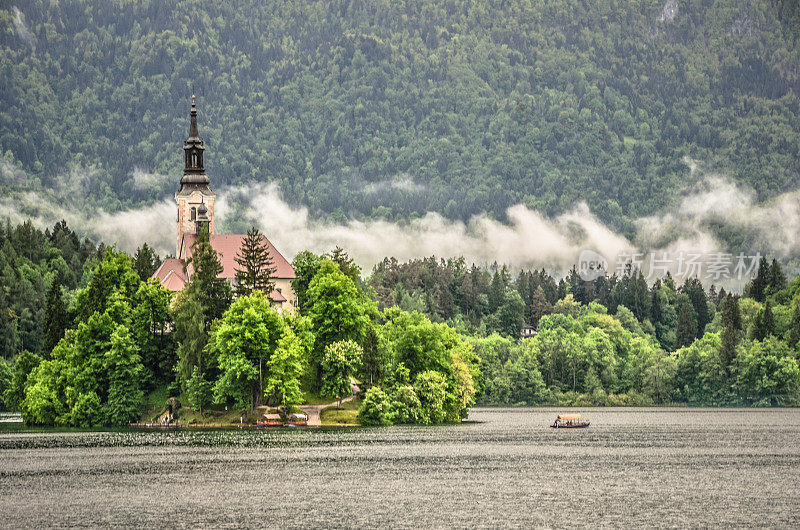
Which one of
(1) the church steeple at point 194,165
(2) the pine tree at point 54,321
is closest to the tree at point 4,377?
(2) the pine tree at point 54,321

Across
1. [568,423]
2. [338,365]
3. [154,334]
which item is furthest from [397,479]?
[568,423]

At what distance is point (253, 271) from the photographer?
148 m

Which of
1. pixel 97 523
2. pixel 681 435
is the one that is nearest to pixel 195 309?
pixel 681 435

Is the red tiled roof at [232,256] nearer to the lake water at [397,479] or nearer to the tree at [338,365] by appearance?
the tree at [338,365]

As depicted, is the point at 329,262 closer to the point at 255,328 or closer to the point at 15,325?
the point at 255,328

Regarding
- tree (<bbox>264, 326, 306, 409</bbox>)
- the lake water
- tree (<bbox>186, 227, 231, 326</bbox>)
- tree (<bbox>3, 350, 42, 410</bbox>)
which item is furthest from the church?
the lake water

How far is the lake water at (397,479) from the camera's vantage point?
65.6 metres

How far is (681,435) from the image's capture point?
127688 millimetres

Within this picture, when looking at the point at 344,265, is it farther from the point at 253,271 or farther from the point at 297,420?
the point at 297,420

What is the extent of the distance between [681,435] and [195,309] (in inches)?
2074

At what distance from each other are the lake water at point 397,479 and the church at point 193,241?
35.4 metres

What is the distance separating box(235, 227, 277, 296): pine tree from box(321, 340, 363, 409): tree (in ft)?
52.1

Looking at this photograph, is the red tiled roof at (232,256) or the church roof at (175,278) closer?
the church roof at (175,278)

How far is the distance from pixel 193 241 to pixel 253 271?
24108 mm
